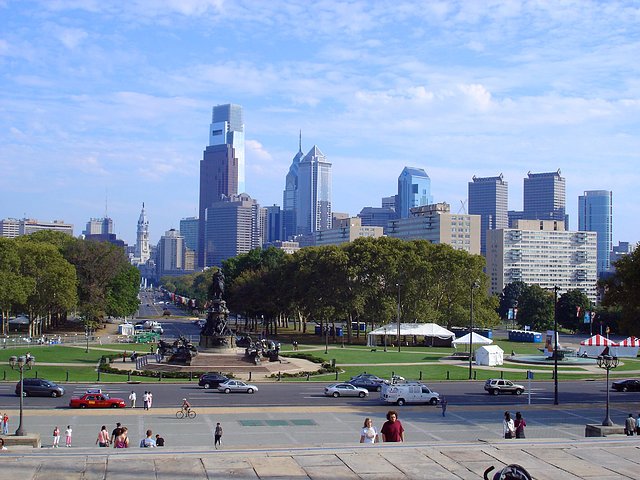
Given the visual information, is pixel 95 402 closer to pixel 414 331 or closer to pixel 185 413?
pixel 185 413

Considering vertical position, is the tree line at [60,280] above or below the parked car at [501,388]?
above

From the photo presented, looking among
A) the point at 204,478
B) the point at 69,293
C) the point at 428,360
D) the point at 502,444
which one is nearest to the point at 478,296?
the point at 428,360

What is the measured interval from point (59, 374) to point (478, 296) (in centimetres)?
6059

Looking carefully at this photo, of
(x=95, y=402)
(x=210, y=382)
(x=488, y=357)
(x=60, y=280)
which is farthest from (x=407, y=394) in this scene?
(x=60, y=280)

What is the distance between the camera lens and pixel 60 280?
101062 millimetres

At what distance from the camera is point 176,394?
50625 millimetres

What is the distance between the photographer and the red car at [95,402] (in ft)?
144

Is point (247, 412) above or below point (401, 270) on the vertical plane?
below

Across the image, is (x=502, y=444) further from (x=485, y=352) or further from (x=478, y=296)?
(x=478, y=296)

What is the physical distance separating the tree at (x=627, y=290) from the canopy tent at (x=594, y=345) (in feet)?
80.8

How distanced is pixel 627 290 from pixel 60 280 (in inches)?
2851

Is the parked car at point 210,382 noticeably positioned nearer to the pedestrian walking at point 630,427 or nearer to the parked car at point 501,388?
the parked car at point 501,388

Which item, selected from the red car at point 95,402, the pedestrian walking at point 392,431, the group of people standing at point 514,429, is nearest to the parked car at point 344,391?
Answer: the red car at point 95,402

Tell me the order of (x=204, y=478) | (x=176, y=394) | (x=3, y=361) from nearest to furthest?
(x=204, y=478), (x=176, y=394), (x=3, y=361)
